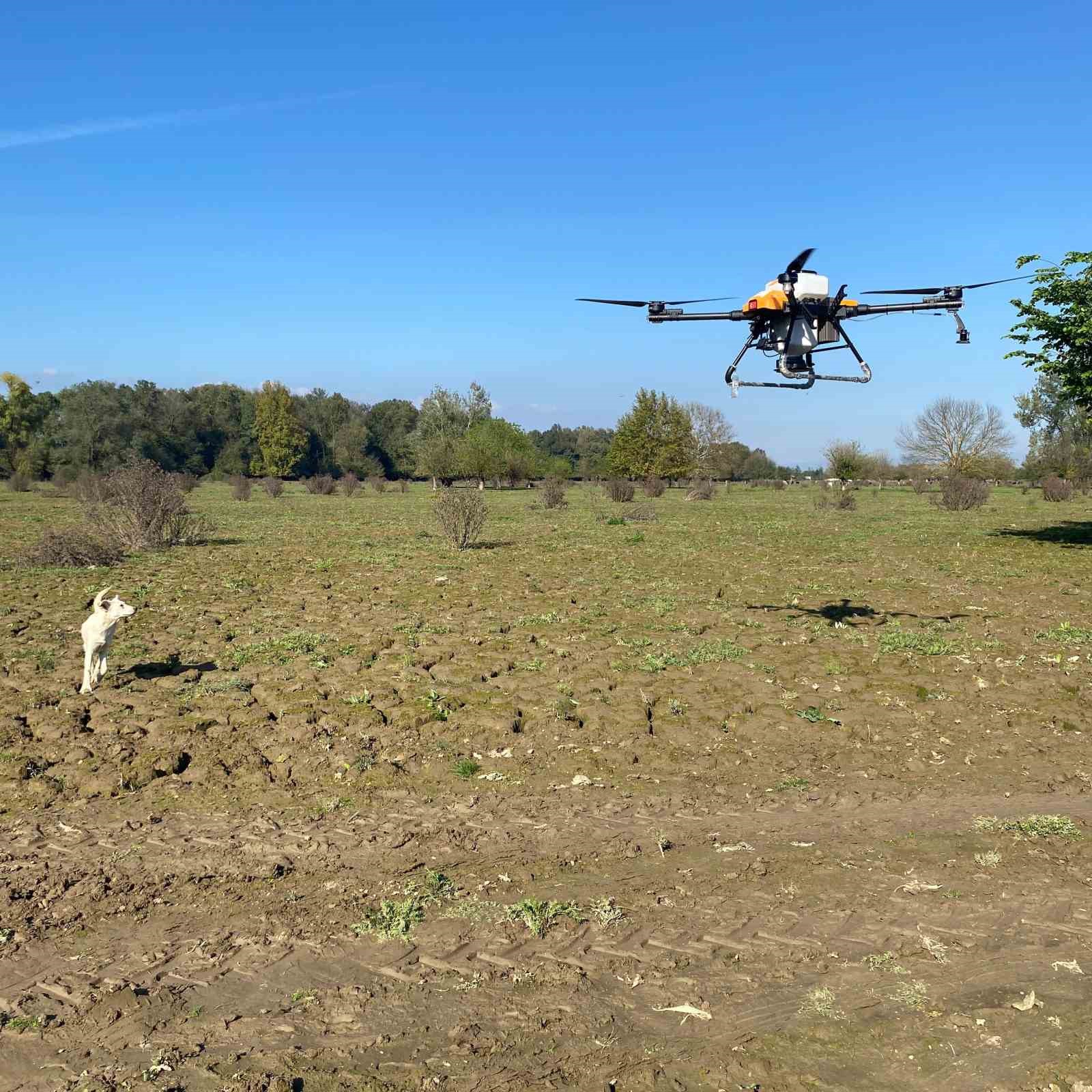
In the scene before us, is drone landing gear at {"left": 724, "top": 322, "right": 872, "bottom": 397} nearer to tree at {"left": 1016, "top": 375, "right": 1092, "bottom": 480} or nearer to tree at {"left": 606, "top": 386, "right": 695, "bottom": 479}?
tree at {"left": 1016, "top": 375, "right": 1092, "bottom": 480}

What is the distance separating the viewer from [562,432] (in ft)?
436

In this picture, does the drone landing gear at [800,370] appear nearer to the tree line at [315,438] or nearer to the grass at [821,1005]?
the grass at [821,1005]

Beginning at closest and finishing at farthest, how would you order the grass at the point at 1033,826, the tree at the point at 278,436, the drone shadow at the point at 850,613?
the grass at the point at 1033,826
the drone shadow at the point at 850,613
the tree at the point at 278,436

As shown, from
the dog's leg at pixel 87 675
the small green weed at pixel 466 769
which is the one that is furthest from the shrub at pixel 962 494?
the dog's leg at pixel 87 675

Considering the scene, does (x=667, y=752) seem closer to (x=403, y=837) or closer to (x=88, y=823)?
(x=403, y=837)

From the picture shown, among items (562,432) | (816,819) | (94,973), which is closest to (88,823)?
(94,973)

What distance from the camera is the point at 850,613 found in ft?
40.2

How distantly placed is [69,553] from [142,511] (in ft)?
8.77

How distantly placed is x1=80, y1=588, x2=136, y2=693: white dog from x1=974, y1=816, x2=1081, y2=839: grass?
741 cm

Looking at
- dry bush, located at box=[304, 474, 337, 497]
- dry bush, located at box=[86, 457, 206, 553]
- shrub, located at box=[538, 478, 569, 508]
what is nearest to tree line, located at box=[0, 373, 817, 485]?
dry bush, located at box=[304, 474, 337, 497]

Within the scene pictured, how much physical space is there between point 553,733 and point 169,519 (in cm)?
1520

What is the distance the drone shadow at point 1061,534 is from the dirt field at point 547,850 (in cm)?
1240

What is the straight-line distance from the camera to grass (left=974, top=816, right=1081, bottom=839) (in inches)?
223

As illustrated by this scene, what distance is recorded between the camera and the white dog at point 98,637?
26.5ft
